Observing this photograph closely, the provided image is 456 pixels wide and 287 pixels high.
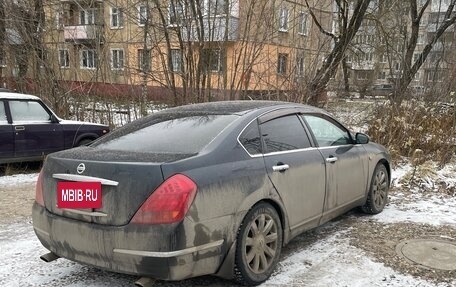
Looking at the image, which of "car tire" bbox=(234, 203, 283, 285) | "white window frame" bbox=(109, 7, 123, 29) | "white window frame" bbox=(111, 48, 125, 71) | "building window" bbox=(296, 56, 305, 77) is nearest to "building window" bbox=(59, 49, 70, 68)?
"white window frame" bbox=(111, 48, 125, 71)

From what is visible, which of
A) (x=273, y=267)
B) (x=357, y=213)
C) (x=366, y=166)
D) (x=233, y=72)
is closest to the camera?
(x=273, y=267)

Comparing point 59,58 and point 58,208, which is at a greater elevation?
point 59,58

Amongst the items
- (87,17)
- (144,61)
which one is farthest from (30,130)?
(87,17)

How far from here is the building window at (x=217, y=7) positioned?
36.2ft

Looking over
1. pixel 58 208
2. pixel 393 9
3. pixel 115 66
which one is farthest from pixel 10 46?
pixel 393 9

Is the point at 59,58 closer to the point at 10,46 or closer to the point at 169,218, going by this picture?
the point at 10,46

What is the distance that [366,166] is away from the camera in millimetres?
5488

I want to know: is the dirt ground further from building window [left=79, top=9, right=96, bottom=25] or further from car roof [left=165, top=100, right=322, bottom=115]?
building window [left=79, top=9, right=96, bottom=25]

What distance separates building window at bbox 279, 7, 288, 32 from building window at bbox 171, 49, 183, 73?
2.78 m

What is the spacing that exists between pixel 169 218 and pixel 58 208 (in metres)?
1.01

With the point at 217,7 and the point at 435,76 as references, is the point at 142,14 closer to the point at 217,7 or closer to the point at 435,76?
the point at 217,7

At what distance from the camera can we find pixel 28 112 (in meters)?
8.47

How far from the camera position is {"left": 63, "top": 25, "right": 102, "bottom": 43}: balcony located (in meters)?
12.3

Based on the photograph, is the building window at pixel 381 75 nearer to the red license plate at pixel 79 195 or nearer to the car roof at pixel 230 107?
the car roof at pixel 230 107
